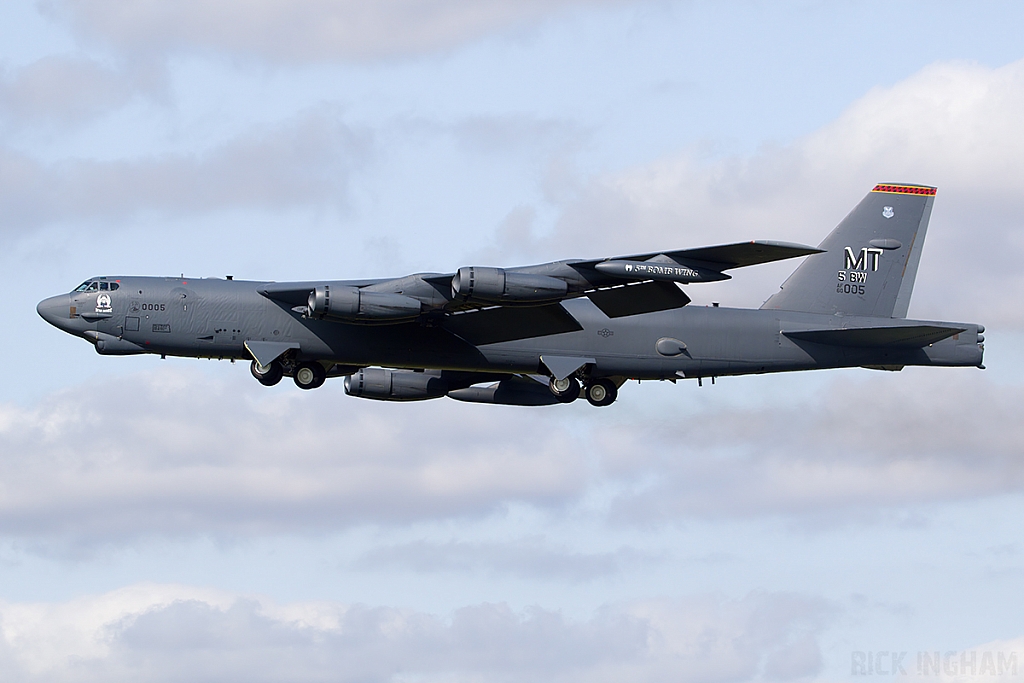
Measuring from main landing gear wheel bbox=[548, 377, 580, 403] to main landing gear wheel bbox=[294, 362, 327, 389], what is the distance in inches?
279

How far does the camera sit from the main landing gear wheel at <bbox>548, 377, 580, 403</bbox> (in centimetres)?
4762

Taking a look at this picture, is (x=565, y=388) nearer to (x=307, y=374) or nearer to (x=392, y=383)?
(x=392, y=383)

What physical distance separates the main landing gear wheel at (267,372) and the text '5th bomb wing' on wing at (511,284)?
1.94 meters

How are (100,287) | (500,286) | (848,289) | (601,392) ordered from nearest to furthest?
(500,286) → (100,287) → (601,392) → (848,289)

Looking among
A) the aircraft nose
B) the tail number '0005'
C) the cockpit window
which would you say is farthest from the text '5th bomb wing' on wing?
the tail number '0005'

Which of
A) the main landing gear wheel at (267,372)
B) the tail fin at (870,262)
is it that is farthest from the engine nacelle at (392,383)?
the tail fin at (870,262)

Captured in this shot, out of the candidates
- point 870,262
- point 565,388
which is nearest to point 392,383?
point 565,388

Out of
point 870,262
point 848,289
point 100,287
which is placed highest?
point 870,262

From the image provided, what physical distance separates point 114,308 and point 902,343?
24.0 meters

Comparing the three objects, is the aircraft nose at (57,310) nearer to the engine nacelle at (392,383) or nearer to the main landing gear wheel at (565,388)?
the engine nacelle at (392,383)

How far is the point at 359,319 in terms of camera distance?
4297cm

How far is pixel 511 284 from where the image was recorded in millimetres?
42125

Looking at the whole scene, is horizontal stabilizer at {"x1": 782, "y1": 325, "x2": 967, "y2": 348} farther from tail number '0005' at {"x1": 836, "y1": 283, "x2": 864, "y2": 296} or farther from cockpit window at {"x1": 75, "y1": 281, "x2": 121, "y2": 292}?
cockpit window at {"x1": 75, "y1": 281, "x2": 121, "y2": 292}

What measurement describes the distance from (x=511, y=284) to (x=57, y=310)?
1313cm
